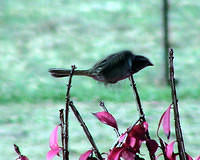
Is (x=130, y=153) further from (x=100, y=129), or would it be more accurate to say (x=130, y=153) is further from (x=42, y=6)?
(x=42, y=6)

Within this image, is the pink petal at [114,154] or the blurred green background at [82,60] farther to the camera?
the blurred green background at [82,60]

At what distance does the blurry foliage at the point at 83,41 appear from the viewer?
3.48 m

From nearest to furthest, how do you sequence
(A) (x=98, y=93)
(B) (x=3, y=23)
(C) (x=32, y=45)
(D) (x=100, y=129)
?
(D) (x=100, y=129)
(A) (x=98, y=93)
(C) (x=32, y=45)
(B) (x=3, y=23)

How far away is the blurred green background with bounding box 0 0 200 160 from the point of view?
8.05 feet

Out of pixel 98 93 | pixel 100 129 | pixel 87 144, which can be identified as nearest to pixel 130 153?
pixel 87 144

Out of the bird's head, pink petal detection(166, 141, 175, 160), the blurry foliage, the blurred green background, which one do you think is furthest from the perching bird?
the blurry foliage

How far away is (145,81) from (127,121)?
115 cm

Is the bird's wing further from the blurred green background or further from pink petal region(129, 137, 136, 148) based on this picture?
the blurred green background

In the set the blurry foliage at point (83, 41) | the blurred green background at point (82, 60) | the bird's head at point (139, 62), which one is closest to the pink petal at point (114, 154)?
the bird's head at point (139, 62)

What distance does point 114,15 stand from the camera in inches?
182

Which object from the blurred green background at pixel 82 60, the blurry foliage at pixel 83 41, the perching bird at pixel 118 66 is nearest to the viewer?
the perching bird at pixel 118 66

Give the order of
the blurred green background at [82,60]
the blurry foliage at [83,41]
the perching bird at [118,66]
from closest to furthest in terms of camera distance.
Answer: the perching bird at [118,66], the blurred green background at [82,60], the blurry foliage at [83,41]

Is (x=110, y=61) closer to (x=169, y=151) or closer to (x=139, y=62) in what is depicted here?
(x=139, y=62)

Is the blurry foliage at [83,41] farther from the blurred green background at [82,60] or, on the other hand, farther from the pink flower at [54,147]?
the pink flower at [54,147]
